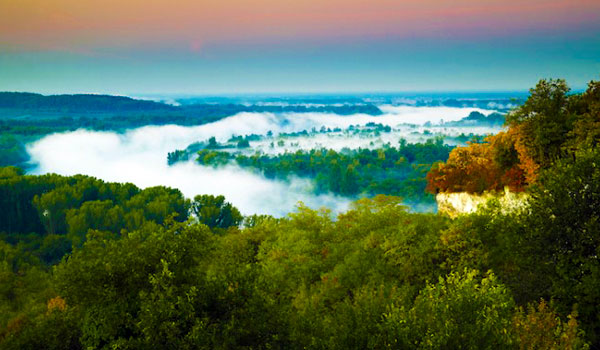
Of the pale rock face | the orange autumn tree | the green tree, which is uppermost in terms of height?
the orange autumn tree

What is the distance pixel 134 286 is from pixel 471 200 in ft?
112

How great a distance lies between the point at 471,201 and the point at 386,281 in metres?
15.1

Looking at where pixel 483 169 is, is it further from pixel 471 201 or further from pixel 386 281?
pixel 386 281

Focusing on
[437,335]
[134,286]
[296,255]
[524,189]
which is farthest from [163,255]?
[524,189]

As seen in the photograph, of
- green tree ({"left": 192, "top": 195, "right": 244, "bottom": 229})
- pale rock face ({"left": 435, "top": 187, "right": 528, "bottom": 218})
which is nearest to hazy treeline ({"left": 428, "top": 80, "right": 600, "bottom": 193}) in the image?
pale rock face ({"left": 435, "top": 187, "right": 528, "bottom": 218})

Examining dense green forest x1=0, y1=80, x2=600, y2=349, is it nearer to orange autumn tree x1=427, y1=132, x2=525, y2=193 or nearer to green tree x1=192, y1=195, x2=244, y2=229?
orange autumn tree x1=427, y1=132, x2=525, y2=193

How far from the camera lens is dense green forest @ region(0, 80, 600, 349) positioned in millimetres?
18281

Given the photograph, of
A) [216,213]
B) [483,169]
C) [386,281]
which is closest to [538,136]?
[483,169]

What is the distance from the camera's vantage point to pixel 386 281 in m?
34.7

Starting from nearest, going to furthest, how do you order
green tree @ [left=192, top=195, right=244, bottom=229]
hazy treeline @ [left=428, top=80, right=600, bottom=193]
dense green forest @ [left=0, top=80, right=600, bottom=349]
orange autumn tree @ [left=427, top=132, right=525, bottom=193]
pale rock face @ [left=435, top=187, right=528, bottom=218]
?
dense green forest @ [left=0, top=80, right=600, bottom=349], hazy treeline @ [left=428, top=80, right=600, bottom=193], pale rock face @ [left=435, top=187, right=528, bottom=218], orange autumn tree @ [left=427, top=132, right=525, bottom=193], green tree @ [left=192, top=195, right=244, bottom=229]

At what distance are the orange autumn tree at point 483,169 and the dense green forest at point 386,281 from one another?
477mm

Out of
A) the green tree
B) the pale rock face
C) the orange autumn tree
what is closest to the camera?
the pale rock face

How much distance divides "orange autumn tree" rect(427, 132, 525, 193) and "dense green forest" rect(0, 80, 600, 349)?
48cm

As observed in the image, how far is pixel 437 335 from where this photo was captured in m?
16.9
